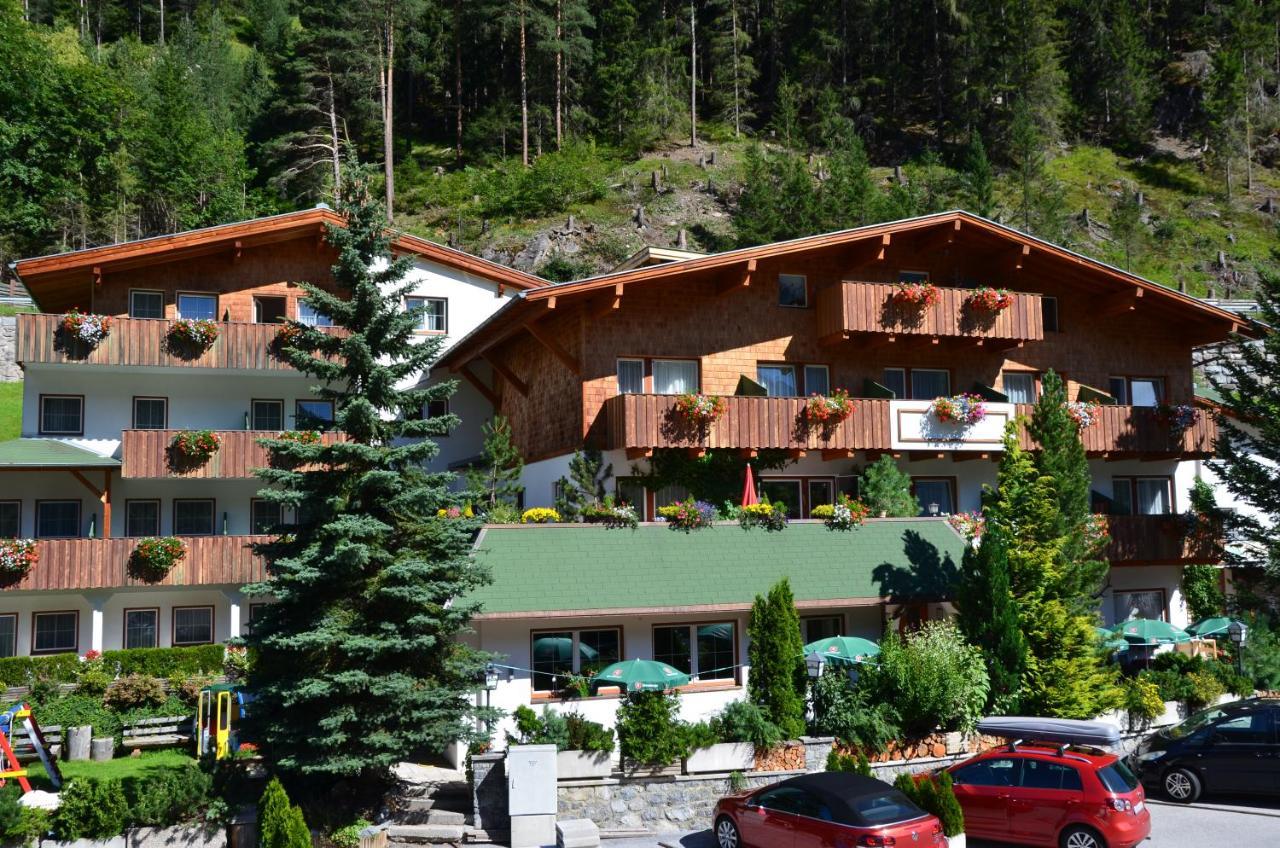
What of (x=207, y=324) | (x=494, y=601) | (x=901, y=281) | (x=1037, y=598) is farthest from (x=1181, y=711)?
(x=207, y=324)

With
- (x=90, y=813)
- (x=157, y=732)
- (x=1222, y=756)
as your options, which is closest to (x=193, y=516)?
(x=157, y=732)

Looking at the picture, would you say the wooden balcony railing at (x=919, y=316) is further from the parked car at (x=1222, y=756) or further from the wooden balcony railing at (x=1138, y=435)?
the parked car at (x=1222, y=756)

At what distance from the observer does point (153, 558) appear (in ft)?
92.5

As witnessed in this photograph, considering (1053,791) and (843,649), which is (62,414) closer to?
(843,649)

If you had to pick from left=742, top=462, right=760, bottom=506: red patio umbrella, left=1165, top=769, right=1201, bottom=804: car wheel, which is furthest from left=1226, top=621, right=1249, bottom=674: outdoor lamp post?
left=742, top=462, right=760, bottom=506: red patio umbrella

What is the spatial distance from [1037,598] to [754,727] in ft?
23.4

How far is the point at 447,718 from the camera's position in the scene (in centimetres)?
1748

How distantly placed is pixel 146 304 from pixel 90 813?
18801 millimetres

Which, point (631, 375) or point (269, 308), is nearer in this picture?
point (631, 375)

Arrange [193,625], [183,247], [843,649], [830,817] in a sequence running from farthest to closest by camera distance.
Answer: [193,625], [183,247], [843,649], [830,817]

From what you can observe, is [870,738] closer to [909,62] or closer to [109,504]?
[109,504]

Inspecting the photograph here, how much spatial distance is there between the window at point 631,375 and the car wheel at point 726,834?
12.3 metres

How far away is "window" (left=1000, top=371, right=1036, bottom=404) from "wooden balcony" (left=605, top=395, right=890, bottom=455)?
579cm

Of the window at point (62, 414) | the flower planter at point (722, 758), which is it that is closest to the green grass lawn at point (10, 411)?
the window at point (62, 414)
